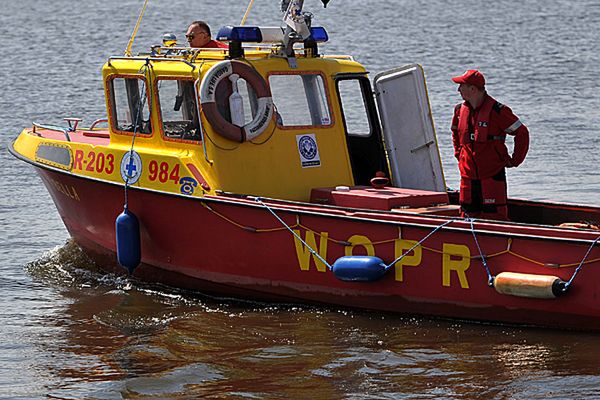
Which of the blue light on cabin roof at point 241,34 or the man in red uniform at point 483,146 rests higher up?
the blue light on cabin roof at point 241,34

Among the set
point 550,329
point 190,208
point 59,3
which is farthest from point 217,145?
point 59,3

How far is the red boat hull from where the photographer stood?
8.84 m

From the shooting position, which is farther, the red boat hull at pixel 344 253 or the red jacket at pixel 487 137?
the red jacket at pixel 487 137

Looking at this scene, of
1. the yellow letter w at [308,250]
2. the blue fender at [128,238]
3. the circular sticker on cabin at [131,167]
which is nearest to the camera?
the yellow letter w at [308,250]

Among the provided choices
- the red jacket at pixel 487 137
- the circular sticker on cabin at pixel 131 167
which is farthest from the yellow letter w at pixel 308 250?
the circular sticker on cabin at pixel 131 167

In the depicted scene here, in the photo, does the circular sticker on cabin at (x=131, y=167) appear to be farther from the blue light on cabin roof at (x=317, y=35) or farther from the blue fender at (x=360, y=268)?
the blue fender at (x=360, y=268)

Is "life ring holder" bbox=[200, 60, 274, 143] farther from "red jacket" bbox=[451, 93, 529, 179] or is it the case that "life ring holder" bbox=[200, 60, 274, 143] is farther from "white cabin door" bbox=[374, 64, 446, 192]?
"red jacket" bbox=[451, 93, 529, 179]

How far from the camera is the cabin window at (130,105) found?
10883 millimetres

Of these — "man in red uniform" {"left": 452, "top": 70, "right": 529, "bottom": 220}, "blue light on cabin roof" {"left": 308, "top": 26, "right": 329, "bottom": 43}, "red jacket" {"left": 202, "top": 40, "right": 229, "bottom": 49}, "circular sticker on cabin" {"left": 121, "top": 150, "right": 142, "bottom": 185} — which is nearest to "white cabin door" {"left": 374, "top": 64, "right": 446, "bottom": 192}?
"blue light on cabin roof" {"left": 308, "top": 26, "right": 329, "bottom": 43}

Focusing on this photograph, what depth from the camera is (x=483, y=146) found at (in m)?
9.74

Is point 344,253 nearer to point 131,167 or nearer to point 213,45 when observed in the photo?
point 131,167

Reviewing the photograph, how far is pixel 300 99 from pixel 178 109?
1.06m

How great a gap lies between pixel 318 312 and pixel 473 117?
1.98 meters

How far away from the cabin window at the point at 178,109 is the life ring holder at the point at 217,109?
0.89ft
